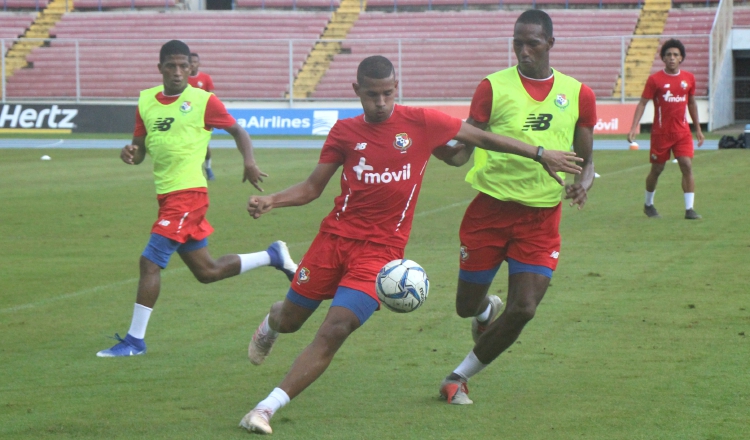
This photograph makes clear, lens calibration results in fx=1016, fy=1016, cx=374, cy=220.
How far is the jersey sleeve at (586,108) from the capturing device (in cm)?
618

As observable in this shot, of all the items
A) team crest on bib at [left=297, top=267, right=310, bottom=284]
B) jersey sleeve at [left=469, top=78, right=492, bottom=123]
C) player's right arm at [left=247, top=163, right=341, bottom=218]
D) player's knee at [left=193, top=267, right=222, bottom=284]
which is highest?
jersey sleeve at [left=469, top=78, right=492, bottom=123]

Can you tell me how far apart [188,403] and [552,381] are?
222 cm

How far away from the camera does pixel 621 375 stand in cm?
639

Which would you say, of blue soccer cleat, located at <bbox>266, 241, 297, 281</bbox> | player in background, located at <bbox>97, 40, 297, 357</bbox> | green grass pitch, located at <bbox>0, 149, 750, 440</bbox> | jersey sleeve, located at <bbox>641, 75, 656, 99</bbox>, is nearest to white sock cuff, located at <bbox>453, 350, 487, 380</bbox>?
green grass pitch, located at <bbox>0, 149, 750, 440</bbox>

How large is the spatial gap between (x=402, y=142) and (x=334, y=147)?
1.25ft

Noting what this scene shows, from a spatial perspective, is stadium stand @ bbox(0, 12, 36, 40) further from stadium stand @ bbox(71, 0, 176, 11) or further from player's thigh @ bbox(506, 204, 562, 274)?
player's thigh @ bbox(506, 204, 562, 274)

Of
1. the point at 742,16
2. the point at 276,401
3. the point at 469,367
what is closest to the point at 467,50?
the point at 742,16

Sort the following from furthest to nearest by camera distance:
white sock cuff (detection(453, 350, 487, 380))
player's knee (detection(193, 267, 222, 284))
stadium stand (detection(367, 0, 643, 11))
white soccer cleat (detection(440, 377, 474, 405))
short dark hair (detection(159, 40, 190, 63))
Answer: stadium stand (detection(367, 0, 643, 11)), player's knee (detection(193, 267, 222, 284)), short dark hair (detection(159, 40, 190, 63)), white sock cuff (detection(453, 350, 487, 380)), white soccer cleat (detection(440, 377, 474, 405))

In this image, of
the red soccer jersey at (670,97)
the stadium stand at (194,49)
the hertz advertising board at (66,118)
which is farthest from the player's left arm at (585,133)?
the stadium stand at (194,49)

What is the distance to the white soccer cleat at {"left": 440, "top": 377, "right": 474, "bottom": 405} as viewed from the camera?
5840 millimetres

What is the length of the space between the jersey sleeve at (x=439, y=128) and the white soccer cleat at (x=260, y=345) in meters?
1.55

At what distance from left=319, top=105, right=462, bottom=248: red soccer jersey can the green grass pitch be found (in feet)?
3.43

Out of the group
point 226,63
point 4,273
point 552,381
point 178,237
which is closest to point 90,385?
point 178,237

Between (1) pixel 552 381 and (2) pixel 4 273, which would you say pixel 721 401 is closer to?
(1) pixel 552 381
